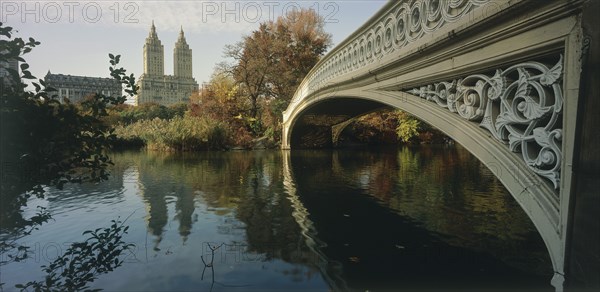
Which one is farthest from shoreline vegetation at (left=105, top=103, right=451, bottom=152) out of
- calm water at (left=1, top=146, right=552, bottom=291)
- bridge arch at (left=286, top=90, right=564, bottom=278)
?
bridge arch at (left=286, top=90, right=564, bottom=278)

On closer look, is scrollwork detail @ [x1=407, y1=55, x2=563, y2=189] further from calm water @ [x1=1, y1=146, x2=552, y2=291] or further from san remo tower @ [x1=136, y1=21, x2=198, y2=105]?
san remo tower @ [x1=136, y1=21, x2=198, y2=105]

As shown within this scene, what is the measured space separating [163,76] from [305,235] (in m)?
101

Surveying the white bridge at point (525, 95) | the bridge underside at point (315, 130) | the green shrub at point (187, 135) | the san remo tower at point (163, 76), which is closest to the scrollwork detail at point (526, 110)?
the white bridge at point (525, 95)

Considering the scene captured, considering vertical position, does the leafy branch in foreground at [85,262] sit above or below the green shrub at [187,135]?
below

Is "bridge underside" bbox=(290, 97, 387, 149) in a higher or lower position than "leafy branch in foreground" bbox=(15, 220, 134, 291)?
higher

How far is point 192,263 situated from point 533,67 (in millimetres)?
4160

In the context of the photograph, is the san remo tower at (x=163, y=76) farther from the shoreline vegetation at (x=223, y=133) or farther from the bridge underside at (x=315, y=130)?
the bridge underside at (x=315, y=130)

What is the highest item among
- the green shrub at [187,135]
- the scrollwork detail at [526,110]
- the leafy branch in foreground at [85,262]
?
the scrollwork detail at [526,110]

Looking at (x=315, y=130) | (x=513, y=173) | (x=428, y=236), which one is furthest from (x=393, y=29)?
(x=315, y=130)

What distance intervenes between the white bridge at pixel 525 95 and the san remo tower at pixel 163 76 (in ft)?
299

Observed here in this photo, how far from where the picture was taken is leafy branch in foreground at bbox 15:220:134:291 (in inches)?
149

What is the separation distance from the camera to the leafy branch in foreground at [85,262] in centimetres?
378

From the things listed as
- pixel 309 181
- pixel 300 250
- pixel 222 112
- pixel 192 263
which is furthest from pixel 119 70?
pixel 222 112

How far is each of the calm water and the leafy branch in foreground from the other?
15 cm
